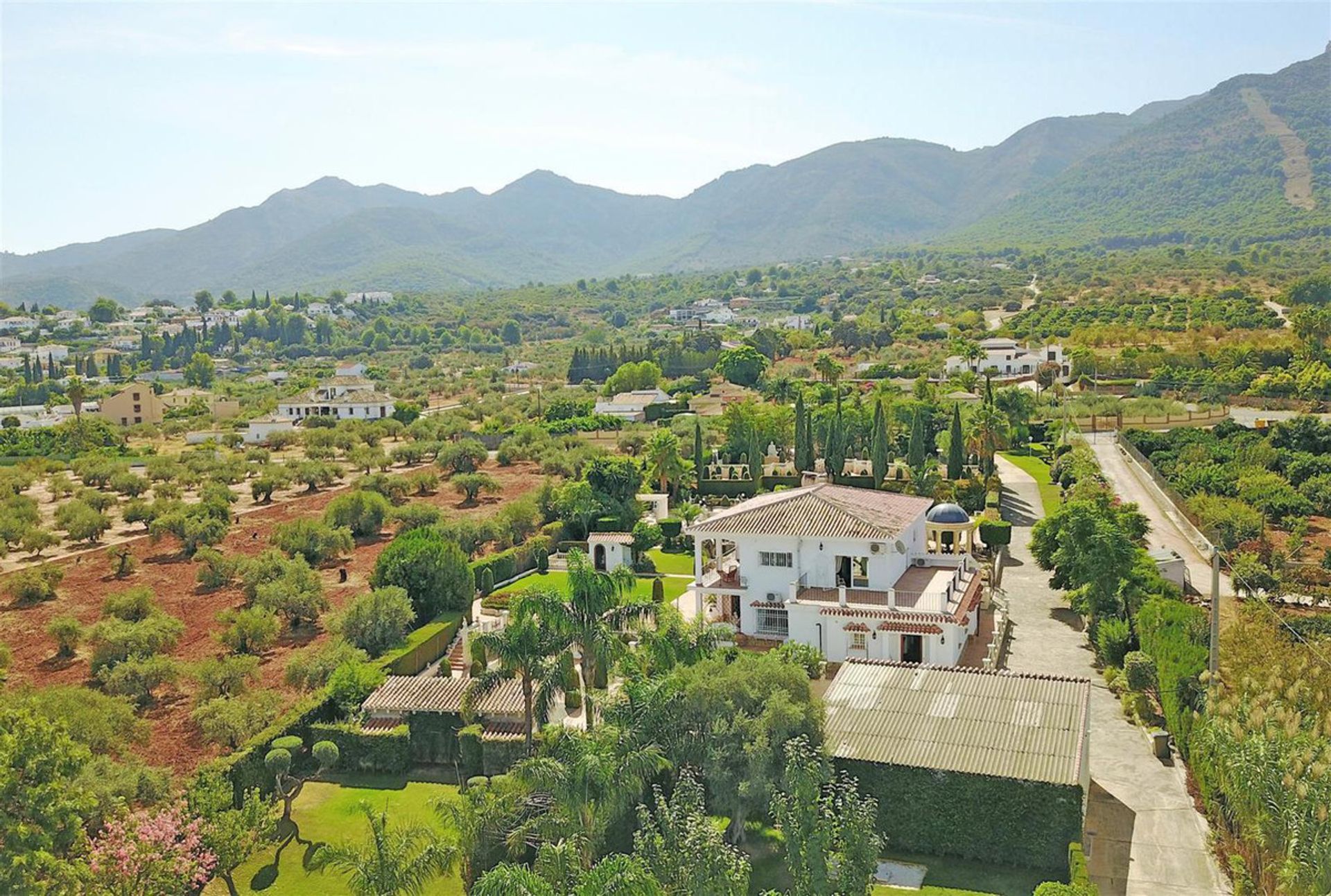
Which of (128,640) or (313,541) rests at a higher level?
(128,640)

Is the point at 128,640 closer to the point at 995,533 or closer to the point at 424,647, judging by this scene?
the point at 424,647

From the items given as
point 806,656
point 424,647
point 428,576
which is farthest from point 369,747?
point 428,576

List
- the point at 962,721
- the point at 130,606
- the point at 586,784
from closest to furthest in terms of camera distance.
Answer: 1. the point at 586,784
2. the point at 962,721
3. the point at 130,606

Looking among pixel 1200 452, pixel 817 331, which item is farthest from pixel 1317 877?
pixel 817 331

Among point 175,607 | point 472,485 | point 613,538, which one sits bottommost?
point 472,485

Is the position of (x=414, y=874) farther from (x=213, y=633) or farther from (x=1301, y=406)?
(x=1301, y=406)

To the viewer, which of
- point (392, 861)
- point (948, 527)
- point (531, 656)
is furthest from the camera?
point (948, 527)

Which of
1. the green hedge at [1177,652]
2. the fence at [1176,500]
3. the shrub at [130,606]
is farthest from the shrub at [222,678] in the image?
the fence at [1176,500]
